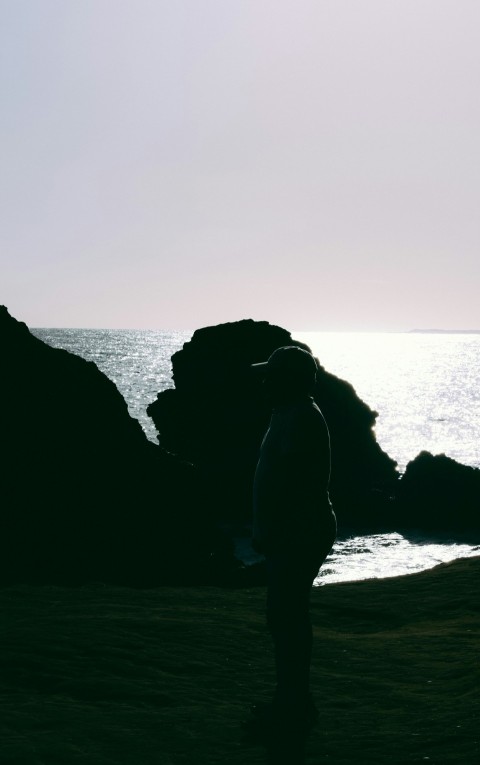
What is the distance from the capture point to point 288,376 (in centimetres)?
675

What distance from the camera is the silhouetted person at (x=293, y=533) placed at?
6566 mm

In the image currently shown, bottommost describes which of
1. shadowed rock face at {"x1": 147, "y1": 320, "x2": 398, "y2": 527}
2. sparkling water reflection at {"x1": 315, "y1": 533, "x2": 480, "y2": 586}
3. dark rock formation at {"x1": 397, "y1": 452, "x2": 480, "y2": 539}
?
sparkling water reflection at {"x1": 315, "y1": 533, "x2": 480, "y2": 586}

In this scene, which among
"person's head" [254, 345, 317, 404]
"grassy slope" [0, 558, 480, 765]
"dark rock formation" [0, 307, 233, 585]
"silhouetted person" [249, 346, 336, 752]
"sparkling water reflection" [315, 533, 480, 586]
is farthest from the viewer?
"sparkling water reflection" [315, 533, 480, 586]

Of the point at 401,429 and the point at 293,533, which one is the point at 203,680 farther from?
the point at 401,429

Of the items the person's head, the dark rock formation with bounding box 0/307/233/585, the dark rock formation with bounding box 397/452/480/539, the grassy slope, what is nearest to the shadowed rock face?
the dark rock formation with bounding box 397/452/480/539

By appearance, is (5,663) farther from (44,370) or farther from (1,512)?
(44,370)

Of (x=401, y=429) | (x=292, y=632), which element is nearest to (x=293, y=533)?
(x=292, y=632)

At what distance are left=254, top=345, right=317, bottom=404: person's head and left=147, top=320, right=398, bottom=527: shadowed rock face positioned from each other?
141ft

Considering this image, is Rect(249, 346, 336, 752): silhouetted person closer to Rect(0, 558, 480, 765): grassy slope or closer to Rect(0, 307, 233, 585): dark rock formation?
Rect(0, 558, 480, 765): grassy slope

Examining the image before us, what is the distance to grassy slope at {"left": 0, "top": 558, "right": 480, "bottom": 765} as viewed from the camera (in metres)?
5.89

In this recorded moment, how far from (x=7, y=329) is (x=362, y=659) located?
517 inches

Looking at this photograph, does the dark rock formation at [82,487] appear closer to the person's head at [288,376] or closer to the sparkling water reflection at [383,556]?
the person's head at [288,376]

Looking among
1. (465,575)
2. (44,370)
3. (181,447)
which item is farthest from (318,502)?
(181,447)

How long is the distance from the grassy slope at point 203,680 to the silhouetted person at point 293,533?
0.41 meters
